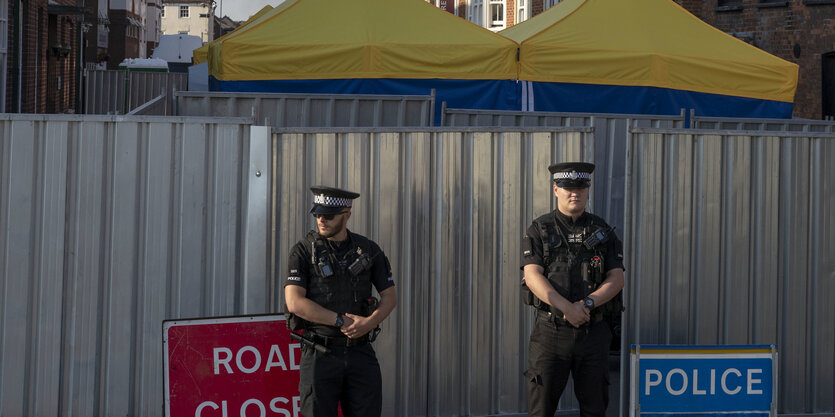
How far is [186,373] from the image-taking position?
5.81 meters

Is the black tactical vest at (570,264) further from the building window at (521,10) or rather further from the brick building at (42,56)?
the building window at (521,10)

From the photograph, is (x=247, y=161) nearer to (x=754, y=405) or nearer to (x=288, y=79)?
(x=754, y=405)

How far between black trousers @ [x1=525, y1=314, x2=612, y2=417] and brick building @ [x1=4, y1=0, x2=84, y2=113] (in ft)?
56.8

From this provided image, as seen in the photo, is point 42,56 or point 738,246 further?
point 42,56

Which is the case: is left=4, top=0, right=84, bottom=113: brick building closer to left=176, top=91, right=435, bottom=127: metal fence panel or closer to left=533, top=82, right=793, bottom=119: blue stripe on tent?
left=176, top=91, right=435, bottom=127: metal fence panel

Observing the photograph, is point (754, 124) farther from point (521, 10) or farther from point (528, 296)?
point (521, 10)

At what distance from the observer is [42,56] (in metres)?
25.9

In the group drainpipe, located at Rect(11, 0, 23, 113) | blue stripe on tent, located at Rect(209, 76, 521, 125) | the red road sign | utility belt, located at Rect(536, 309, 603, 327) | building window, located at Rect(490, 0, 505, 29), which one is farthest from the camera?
building window, located at Rect(490, 0, 505, 29)

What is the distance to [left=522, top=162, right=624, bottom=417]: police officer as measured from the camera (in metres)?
6.02

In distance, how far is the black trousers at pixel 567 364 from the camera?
6.03 meters

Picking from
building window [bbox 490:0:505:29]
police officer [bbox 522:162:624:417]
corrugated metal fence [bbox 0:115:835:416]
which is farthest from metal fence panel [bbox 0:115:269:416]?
building window [bbox 490:0:505:29]

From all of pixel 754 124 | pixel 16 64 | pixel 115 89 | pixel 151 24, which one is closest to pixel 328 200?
pixel 754 124

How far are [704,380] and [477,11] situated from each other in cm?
3977

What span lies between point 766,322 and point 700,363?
3.72 ft
